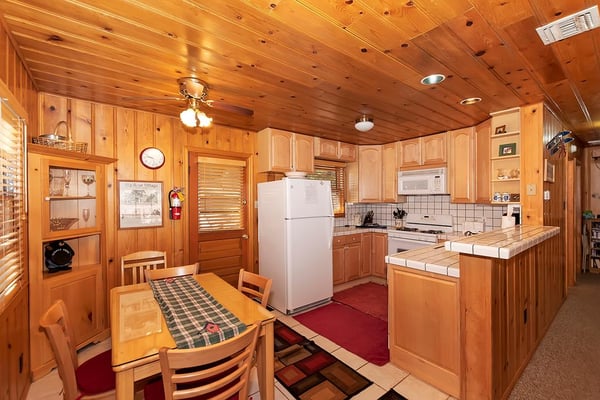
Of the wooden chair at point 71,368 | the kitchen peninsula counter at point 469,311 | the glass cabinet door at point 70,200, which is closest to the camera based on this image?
the wooden chair at point 71,368

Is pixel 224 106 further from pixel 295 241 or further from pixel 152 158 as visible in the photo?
pixel 295 241

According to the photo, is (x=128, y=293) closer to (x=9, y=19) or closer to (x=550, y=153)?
→ (x=9, y=19)

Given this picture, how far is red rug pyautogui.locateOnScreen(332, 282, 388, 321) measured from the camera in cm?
343

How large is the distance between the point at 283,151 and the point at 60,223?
95.9 inches

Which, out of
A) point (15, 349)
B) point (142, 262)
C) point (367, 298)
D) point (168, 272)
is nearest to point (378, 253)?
point (367, 298)

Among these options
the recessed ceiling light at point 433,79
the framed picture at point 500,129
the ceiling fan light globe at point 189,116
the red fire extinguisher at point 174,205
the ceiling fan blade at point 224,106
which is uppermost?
the recessed ceiling light at point 433,79

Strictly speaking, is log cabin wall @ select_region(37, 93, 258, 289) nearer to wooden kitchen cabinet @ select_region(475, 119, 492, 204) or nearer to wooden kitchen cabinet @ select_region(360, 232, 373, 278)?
wooden kitchen cabinet @ select_region(360, 232, 373, 278)

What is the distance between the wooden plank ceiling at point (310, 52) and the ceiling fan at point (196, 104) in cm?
7

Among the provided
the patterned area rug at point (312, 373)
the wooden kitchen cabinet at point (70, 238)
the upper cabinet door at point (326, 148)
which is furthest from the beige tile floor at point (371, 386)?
the upper cabinet door at point (326, 148)

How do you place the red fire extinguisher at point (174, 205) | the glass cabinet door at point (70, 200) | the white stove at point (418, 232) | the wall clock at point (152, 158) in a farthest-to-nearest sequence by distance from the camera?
1. the white stove at point (418, 232)
2. the red fire extinguisher at point (174, 205)
3. the wall clock at point (152, 158)
4. the glass cabinet door at point (70, 200)

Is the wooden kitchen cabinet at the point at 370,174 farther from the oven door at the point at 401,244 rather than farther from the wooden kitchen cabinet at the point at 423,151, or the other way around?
the oven door at the point at 401,244

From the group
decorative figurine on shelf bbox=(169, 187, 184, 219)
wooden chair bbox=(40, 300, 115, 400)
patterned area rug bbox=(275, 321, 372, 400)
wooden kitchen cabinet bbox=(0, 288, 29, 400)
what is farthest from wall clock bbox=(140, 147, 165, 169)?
patterned area rug bbox=(275, 321, 372, 400)

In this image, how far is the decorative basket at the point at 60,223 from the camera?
2.34 meters

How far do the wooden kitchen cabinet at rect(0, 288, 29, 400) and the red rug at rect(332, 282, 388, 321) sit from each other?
9.99 feet
